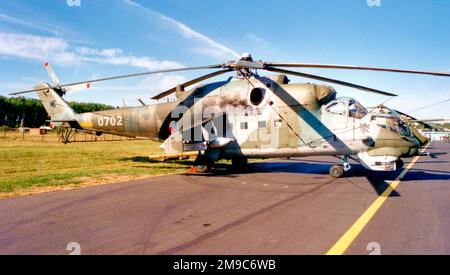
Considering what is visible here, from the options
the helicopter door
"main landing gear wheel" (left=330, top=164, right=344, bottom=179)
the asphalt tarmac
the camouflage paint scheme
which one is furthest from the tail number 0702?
"main landing gear wheel" (left=330, top=164, right=344, bottom=179)

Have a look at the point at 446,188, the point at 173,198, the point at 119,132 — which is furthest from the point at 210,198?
the point at 119,132

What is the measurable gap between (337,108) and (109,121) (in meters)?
12.5

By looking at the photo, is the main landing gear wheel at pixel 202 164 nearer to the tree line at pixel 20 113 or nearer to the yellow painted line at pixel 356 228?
the yellow painted line at pixel 356 228

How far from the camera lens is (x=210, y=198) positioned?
846cm

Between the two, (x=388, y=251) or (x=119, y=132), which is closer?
(x=388, y=251)

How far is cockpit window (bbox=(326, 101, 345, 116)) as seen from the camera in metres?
11.8

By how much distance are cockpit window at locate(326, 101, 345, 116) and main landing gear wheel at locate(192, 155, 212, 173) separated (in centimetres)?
571

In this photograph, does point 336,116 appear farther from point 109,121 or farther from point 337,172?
point 109,121

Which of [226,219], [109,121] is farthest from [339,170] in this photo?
[109,121]

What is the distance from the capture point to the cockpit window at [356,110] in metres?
11.7

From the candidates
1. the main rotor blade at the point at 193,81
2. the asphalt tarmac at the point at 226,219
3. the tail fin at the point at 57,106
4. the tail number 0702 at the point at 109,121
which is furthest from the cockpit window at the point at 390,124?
the tail fin at the point at 57,106

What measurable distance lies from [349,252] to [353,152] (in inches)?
316
